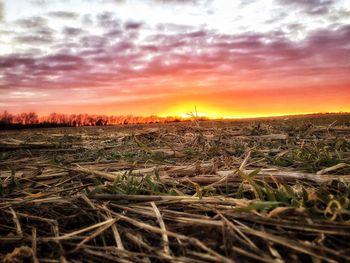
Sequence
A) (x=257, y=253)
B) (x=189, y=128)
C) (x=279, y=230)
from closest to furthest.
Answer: (x=257, y=253)
(x=279, y=230)
(x=189, y=128)

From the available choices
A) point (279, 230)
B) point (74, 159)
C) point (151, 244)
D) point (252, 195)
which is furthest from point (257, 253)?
point (74, 159)

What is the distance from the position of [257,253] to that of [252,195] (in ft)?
2.27

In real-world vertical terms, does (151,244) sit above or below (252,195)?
below

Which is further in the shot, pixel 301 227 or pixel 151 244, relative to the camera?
pixel 151 244

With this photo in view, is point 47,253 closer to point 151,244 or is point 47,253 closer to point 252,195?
point 151,244

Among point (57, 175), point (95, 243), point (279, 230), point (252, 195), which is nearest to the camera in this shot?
point (279, 230)

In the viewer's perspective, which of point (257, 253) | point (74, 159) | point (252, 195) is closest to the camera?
point (257, 253)

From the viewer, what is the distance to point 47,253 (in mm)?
1437

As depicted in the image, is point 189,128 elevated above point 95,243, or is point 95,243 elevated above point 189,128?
point 189,128

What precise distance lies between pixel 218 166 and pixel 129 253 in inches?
63.4

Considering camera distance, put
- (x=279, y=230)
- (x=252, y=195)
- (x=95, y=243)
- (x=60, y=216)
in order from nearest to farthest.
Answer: (x=279, y=230) < (x=95, y=243) < (x=60, y=216) < (x=252, y=195)

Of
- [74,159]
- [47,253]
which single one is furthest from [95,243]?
[74,159]

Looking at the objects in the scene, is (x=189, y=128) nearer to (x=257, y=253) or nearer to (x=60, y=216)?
(x=60, y=216)

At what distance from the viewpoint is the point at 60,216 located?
1.81 meters
